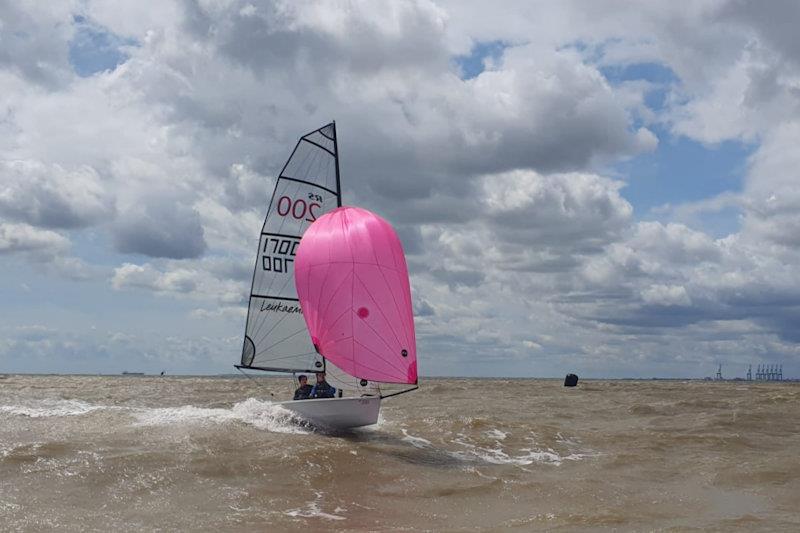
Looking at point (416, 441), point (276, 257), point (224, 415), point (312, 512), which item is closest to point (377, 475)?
point (312, 512)

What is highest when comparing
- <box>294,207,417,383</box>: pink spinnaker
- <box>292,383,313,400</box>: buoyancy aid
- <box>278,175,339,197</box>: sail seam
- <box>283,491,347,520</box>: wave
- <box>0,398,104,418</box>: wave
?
<box>278,175,339,197</box>: sail seam

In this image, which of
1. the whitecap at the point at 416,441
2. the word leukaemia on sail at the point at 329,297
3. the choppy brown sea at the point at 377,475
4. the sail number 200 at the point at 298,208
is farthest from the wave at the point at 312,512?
the sail number 200 at the point at 298,208

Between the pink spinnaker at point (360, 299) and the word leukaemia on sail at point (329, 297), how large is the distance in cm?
2

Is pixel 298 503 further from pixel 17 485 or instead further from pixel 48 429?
pixel 48 429

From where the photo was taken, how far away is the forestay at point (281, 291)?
824 inches

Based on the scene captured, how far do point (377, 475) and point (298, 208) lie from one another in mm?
8615

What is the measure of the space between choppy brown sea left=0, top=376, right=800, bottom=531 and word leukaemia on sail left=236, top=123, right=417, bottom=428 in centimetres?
142

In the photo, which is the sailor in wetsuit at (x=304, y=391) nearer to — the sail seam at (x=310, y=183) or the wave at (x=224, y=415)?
the wave at (x=224, y=415)

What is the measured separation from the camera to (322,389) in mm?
20438

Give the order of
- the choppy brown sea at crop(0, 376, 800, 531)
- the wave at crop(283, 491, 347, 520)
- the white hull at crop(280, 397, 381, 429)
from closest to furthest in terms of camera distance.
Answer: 1. the choppy brown sea at crop(0, 376, 800, 531)
2. the wave at crop(283, 491, 347, 520)
3. the white hull at crop(280, 397, 381, 429)

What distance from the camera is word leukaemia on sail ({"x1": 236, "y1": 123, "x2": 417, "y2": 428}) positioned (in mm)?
18016

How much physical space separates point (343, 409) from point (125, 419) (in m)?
7.08

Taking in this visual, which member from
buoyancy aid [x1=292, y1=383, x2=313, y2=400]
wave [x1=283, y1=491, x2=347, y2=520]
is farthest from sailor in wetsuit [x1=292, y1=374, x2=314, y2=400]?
wave [x1=283, y1=491, x2=347, y2=520]

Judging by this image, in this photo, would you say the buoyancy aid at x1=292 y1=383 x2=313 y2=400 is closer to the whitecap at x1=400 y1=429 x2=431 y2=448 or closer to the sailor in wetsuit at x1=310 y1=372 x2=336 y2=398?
the sailor in wetsuit at x1=310 y1=372 x2=336 y2=398
